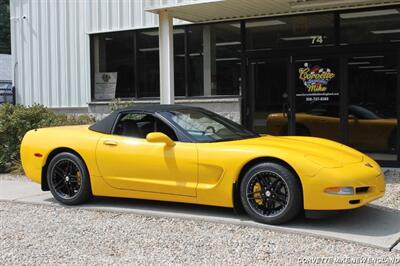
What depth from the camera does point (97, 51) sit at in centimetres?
1416

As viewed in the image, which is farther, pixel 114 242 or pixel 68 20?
pixel 68 20

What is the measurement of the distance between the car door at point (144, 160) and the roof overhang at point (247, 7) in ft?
11.4

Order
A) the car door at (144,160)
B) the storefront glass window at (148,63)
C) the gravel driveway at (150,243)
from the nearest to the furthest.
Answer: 1. the gravel driveway at (150,243)
2. the car door at (144,160)
3. the storefront glass window at (148,63)

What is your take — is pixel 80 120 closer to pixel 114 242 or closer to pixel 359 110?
pixel 359 110

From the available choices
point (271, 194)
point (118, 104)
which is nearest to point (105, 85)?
point (118, 104)

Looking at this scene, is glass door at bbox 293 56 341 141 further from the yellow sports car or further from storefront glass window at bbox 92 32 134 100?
storefront glass window at bbox 92 32 134 100

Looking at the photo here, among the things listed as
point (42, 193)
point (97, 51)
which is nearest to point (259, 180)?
point (42, 193)

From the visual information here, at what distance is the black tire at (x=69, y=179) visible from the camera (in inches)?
284

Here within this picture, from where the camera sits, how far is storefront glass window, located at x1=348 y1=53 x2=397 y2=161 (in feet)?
34.2

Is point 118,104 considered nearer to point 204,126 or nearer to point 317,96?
point 317,96

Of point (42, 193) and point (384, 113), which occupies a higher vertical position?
point (384, 113)

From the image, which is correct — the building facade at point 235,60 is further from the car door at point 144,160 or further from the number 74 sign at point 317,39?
the car door at point 144,160

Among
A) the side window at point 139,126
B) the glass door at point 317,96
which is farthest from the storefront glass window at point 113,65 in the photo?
the side window at point 139,126

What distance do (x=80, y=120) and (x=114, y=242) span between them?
805cm
